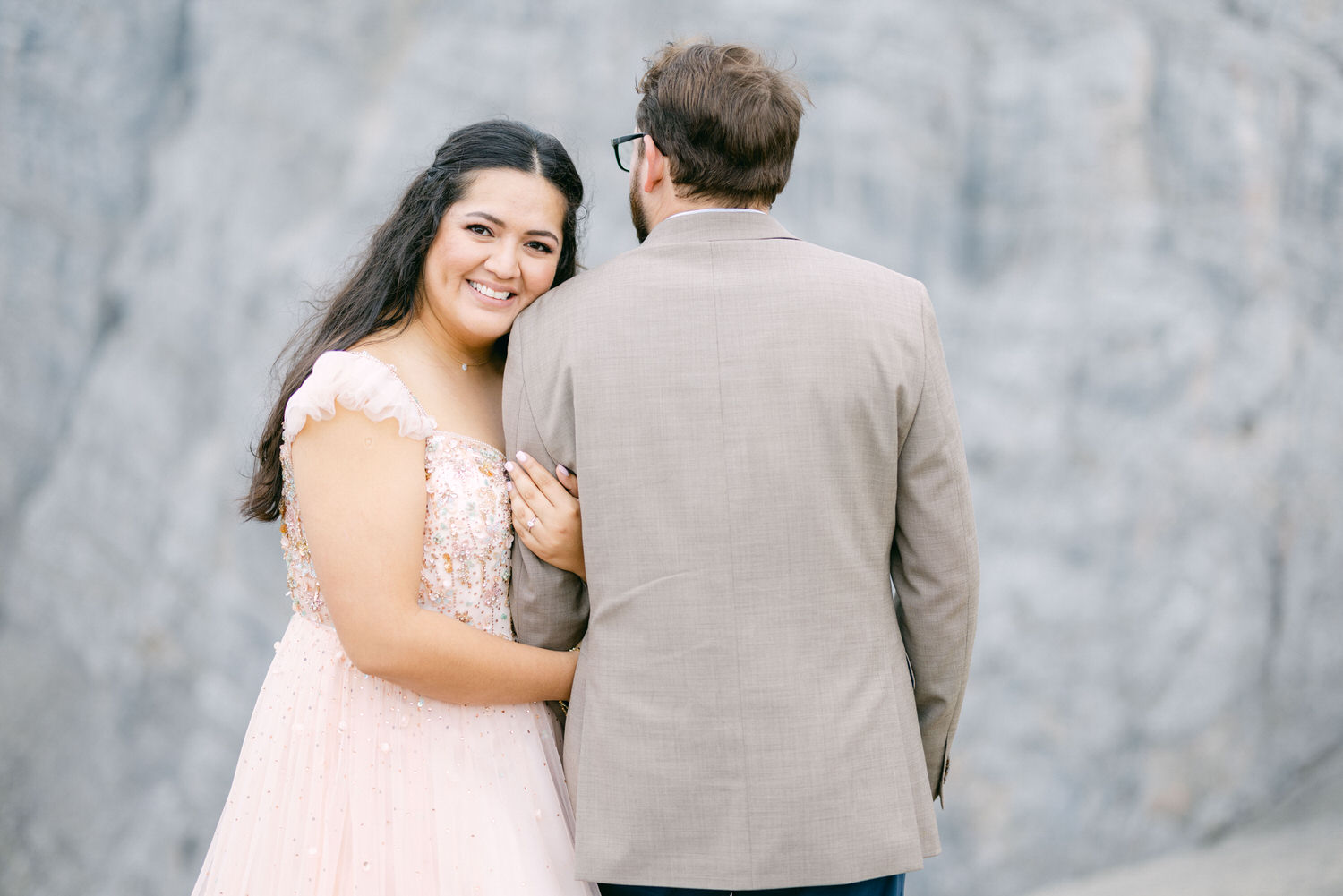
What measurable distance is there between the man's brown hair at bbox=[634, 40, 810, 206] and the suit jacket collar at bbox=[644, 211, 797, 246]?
3 centimetres

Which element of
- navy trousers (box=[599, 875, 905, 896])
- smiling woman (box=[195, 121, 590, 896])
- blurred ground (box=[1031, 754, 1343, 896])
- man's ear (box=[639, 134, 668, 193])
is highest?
man's ear (box=[639, 134, 668, 193])

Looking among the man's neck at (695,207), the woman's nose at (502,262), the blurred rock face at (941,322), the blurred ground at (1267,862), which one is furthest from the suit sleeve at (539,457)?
the blurred ground at (1267,862)

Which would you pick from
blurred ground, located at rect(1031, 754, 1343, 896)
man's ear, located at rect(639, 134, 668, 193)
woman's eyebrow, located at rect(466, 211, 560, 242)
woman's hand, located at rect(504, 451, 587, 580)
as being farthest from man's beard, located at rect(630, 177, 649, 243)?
blurred ground, located at rect(1031, 754, 1343, 896)

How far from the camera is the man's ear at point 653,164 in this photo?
4.47 ft

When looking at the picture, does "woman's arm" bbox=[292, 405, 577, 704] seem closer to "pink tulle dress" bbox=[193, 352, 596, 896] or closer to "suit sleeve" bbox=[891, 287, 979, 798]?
"pink tulle dress" bbox=[193, 352, 596, 896]

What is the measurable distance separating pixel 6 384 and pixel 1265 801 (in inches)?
152

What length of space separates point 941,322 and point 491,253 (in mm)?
1839

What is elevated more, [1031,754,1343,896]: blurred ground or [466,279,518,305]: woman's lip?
[466,279,518,305]: woman's lip

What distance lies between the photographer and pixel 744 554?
1.25 meters

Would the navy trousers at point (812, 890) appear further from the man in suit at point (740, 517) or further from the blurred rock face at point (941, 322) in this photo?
the blurred rock face at point (941, 322)

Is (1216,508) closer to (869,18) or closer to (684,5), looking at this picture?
(869,18)

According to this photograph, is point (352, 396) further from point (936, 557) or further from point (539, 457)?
point (936, 557)

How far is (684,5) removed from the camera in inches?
122

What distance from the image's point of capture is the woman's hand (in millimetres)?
1340
